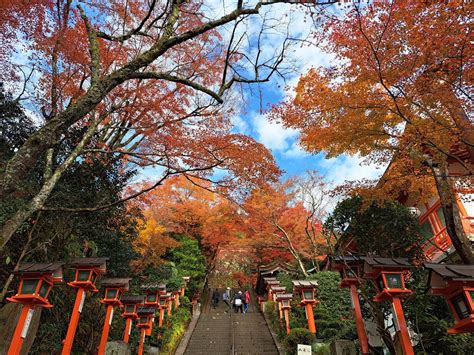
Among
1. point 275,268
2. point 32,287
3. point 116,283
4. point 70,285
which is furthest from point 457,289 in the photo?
point 275,268

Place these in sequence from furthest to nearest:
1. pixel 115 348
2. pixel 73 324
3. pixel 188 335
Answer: pixel 188 335 < pixel 115 348 < pixel 73 324

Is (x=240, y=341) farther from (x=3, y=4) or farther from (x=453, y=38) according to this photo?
(x=3, y=4)

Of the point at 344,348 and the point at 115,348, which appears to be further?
the point at 344,348

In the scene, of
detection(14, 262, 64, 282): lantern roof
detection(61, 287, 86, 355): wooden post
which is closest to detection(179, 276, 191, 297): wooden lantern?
detection(61, 287, 86, 355): wooden post

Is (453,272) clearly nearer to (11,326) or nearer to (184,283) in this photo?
(11,326)

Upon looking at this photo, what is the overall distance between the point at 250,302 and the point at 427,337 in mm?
21459

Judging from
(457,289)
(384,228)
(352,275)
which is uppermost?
(384,228)

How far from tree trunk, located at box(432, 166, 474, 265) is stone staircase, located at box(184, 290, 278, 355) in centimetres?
1035

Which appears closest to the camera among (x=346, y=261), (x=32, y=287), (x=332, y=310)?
(x=32, y=287)

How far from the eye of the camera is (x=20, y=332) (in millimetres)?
5340

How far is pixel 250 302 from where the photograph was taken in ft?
94.9

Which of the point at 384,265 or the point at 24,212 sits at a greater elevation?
the point at 24,212

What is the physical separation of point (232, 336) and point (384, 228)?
9.80 metres

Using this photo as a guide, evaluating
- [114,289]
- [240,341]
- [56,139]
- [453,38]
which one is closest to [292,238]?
[240,341]
